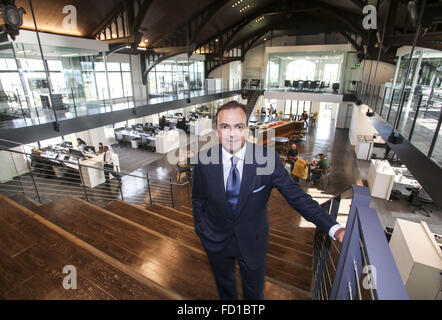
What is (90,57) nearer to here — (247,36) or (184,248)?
(184,248)

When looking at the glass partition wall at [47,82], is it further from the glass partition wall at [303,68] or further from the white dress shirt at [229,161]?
the glass partition wall at [303,68]

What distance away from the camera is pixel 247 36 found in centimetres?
1777

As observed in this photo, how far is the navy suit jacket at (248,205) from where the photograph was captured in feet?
4.30

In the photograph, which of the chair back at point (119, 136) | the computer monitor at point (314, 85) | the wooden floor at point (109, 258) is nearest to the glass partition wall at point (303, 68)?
the computer monitor at point (314, 85)

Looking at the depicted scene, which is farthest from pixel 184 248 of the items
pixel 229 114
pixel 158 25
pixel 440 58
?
pixel 158 25

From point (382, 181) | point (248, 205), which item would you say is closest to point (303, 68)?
point (382, 181)

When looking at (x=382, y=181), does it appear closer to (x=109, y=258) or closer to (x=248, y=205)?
(x=248, y=205)

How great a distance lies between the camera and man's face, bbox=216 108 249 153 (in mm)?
1295

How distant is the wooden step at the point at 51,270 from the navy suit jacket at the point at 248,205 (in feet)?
1.97

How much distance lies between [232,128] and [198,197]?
506 millimetres

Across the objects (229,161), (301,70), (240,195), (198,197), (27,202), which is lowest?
(27,202)

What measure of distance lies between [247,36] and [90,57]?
1219 cm

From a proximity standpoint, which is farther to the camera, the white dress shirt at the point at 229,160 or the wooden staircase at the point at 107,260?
the wooden staircase at the point at 107,260

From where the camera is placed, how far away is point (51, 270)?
1786 millimetres
